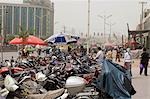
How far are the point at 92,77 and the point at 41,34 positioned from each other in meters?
107

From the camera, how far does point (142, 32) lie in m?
49.2

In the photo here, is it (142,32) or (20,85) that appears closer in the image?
(20,85)

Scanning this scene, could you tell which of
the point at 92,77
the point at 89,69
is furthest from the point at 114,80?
the point at 89,69

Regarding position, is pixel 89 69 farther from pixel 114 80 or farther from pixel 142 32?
pixel 142 32

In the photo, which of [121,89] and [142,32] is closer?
[121,89]

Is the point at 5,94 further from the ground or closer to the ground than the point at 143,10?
closer to the ground

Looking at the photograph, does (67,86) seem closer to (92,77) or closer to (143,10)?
(92,77)

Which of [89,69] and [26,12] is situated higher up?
[26,12]

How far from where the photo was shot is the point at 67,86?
33.6 feet

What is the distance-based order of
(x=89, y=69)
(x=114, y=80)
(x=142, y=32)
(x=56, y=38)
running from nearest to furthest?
(x=114, y=80)
(x=89, y=69)
(x=56, y=38)
(x=142, y=32)

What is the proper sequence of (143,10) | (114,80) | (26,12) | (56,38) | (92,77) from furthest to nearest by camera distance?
1. (26,12)
2. (143,10)
3. (56,38)
4. (92,77)
5. (114,80)

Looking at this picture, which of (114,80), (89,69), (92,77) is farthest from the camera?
(89,69)

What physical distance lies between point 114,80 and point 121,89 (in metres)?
0.29

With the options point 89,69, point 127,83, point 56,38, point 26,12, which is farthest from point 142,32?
point 26,12
